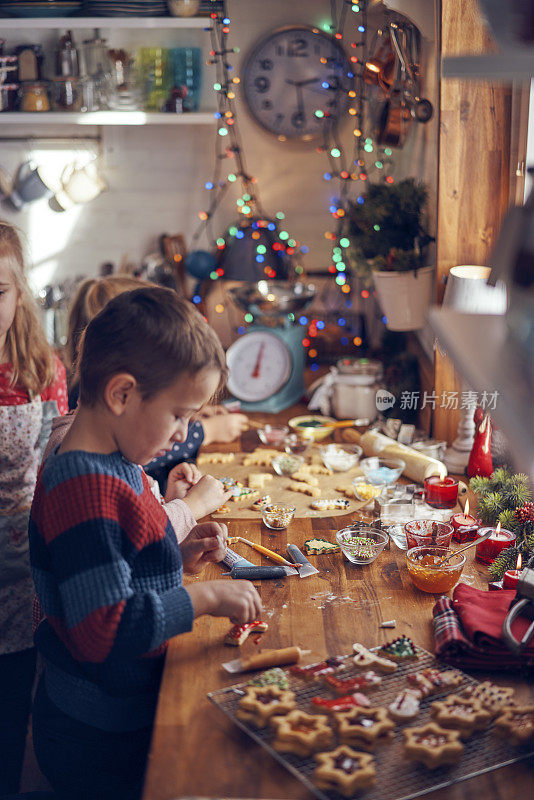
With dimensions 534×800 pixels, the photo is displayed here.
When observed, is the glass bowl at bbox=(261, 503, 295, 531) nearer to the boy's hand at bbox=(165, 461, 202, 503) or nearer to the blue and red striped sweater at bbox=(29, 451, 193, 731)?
the boy's hand at bbox=(165, 461, 202, 503)

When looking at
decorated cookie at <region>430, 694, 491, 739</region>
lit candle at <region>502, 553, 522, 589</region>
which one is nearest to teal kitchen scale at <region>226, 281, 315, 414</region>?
lit candle at <region>502, 553, 522, 589</region>

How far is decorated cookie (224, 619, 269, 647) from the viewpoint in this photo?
142cm

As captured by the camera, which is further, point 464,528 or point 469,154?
point 469,154

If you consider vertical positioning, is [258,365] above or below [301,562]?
above

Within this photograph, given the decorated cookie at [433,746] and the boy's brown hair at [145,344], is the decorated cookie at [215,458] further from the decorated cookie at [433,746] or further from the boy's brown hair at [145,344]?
the decorated cookie at [433,746]

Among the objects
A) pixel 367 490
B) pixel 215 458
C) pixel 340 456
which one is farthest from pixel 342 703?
pixel 215 458

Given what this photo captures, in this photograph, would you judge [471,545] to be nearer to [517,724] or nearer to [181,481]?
[517,724]

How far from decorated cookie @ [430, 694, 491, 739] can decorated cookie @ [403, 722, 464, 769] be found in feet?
0.09

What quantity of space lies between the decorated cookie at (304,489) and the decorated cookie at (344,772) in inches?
41.2

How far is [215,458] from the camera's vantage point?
243cm

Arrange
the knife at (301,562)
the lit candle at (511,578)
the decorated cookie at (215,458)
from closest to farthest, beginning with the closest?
1. the lit candle at (511,578)
2. the knife at (301,562)
3. the decorated cookie at (215,458)

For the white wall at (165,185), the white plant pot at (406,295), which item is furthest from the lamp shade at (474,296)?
the white wall at (165,185)

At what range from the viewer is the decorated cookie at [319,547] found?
1.80 m

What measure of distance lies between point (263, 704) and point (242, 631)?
0.23m
